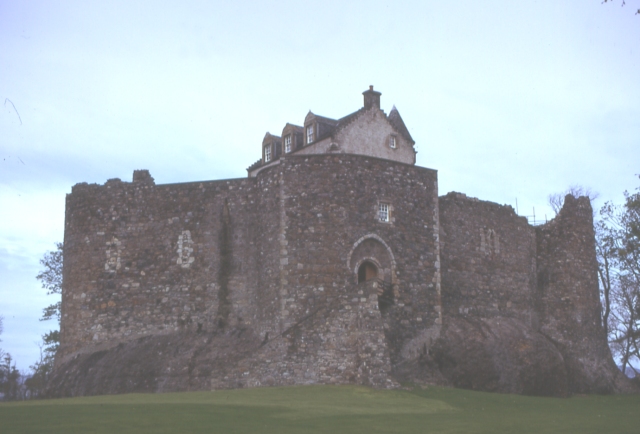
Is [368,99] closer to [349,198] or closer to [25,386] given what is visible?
[349,198]

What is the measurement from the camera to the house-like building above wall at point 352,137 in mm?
51250

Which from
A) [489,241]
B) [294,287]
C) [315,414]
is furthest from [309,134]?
[315,414]

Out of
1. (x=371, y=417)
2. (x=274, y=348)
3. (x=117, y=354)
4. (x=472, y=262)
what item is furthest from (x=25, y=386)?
(x=371, y=417)

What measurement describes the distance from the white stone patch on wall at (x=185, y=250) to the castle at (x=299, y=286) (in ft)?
0.21

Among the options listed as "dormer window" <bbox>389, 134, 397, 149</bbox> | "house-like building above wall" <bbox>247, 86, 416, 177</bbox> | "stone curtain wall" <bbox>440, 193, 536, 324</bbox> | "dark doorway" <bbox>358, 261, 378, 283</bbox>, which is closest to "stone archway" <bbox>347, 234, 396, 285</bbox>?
"dark doorway" <bbox>358, 261, 378, 283</bbox>

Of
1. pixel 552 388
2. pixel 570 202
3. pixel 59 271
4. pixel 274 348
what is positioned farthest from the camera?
pixel 59 271

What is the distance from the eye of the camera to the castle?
116 feet

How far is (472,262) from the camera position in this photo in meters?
42.9

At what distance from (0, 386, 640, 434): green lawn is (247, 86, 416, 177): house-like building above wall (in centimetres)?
2028

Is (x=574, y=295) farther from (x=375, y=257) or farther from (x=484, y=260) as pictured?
(x=375, y=257)

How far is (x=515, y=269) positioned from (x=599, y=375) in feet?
24.2

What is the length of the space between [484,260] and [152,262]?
15702 millimetres

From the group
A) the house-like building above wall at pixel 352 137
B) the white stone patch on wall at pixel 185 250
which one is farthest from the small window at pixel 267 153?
the white stone patch on wall at pixel 185 250

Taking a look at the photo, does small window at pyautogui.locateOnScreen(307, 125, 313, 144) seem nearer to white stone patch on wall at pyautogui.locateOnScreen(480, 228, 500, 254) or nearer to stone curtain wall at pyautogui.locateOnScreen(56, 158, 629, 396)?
stone curtain wall at pyautogui.locateOnScreen(56, 158, 629, 396)
